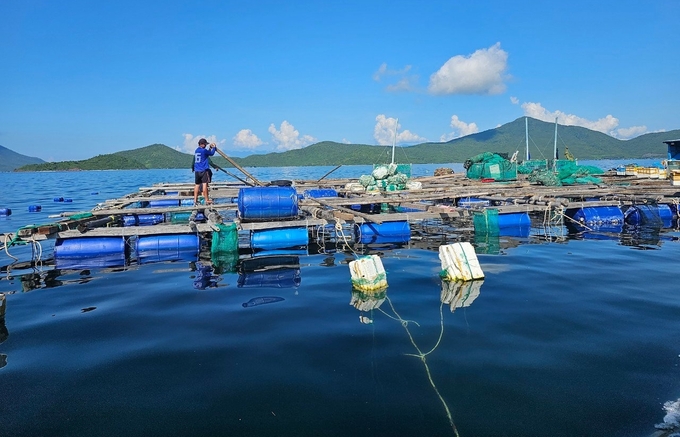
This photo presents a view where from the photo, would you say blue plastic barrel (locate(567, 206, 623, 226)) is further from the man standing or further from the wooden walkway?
Result: the man standing

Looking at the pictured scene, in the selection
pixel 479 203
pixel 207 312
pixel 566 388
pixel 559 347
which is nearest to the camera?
pixel 566 388

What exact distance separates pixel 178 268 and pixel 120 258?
1.98 meters

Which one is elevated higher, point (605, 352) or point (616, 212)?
point (616, 212)

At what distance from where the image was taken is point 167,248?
12227mm

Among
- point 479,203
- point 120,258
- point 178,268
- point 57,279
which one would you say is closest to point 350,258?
point 178,268

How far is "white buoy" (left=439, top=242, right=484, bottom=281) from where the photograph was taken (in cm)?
905

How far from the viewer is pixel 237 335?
6.41 metres

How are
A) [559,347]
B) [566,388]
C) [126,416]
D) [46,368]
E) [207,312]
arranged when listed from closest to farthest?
[126,416]
[566,388]
[46,368]
[559,347]
[207,312]

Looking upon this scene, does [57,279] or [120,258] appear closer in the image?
[57,279]

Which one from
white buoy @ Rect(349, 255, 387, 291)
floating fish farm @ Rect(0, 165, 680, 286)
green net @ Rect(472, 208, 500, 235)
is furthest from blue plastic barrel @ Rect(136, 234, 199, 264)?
green net @ Rect(472, 208, 500, 235)

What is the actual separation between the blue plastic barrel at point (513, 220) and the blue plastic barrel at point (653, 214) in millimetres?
5287

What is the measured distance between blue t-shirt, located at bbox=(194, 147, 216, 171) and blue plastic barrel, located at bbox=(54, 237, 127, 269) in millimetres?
4535

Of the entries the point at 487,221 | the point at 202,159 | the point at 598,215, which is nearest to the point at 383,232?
the point at 487,221

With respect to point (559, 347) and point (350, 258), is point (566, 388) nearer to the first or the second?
point (559, 347)
